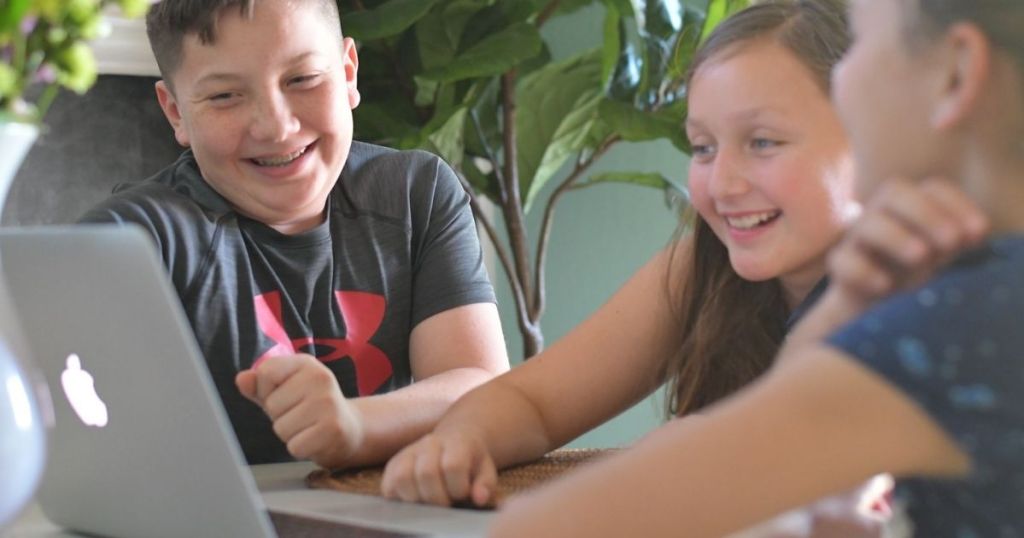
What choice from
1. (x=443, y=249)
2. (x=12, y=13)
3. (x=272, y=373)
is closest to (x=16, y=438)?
(x=12, y=13)

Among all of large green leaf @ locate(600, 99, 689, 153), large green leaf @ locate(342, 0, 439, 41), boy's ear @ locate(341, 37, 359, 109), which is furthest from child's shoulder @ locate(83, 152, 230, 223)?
large green leaf @ locate(600, 99, 689, 153)

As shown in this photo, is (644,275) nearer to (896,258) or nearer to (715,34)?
(715,34)

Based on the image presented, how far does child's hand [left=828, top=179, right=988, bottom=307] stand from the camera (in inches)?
23.8

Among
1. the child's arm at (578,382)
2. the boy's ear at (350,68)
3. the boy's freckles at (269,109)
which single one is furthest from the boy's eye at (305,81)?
the child's arm at (578,382)

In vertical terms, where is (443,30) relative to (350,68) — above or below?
below

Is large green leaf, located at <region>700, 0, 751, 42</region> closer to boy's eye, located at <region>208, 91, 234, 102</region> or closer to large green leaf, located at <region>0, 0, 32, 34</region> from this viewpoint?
boy's eye, located at <region>208, 91, 234, 102</region>

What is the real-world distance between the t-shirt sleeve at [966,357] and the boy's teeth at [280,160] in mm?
1072

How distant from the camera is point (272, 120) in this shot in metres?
1.50

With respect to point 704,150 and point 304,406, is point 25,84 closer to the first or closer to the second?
point 304,406

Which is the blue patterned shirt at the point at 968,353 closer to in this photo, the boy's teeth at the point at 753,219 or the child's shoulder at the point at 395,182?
the boy's teeth at the point at 753,219

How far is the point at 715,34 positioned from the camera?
1277mm

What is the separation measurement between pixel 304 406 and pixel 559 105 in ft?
4.63

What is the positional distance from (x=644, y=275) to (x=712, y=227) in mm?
120

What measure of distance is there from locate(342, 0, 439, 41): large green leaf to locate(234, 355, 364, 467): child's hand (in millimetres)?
1132
